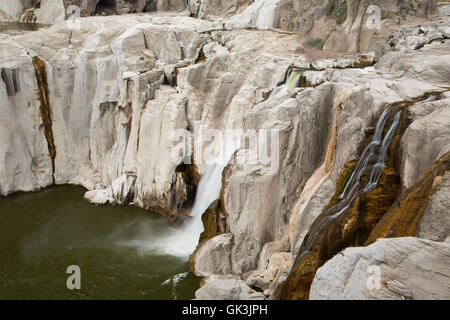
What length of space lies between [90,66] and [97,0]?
1400cm

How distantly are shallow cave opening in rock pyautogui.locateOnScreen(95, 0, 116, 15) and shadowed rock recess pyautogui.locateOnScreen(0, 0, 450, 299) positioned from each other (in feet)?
4.00

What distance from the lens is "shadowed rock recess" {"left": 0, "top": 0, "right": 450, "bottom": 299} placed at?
7.85 metres

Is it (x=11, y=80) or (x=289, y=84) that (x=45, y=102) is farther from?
(x=289, y=84)

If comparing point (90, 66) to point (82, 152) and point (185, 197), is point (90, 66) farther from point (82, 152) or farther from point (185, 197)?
point (185, 197)

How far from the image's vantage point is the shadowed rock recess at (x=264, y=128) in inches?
309

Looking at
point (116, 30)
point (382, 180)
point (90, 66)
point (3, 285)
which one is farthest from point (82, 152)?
point (382, 180)

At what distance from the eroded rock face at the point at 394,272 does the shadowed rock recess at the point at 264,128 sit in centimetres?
2

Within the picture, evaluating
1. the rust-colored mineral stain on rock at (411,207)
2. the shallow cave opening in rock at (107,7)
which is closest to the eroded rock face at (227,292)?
the rust-colored mineral stain on rock at (411,207)

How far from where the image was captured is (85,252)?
15.8 m

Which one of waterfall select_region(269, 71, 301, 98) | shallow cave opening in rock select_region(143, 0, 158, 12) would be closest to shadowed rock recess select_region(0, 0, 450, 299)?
waterfall select_region(269, 71, 301, 98)

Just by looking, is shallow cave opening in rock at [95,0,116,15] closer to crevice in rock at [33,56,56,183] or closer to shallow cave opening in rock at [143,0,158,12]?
shallow cave opening in rock at [143,0,158,12]

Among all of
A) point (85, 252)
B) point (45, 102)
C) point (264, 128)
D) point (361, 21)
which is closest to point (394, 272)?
point (264, 128)

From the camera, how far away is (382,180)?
29.4ft

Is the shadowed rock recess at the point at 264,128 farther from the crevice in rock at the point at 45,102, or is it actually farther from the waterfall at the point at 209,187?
the waterfall at the point at 209,187
